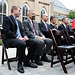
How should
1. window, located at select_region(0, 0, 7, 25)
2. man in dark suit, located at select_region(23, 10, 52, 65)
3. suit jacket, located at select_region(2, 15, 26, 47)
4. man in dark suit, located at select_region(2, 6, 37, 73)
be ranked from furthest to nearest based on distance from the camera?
window, located at select_region(0, 0, 7, 25)
man in dark suit, located at select_region(23, 10, 52, 65)
suit jacket, located at select_region(2, 15, 26, 47)
man in dark suit, located at select_region(2, 6, 37, 73)

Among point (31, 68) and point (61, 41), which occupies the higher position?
point (61, 41)

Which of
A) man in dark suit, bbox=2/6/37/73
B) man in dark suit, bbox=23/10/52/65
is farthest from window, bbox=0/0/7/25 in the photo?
man in dark suit, bbox=2/6/37/73

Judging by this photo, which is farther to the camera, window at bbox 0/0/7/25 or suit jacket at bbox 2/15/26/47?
window at bbox 0/0/7/25

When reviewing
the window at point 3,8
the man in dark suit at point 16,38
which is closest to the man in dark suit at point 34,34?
the man in dark suit at point 16,38

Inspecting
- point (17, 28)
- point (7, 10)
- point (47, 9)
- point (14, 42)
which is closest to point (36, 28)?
point (17, 28)

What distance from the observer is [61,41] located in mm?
5996

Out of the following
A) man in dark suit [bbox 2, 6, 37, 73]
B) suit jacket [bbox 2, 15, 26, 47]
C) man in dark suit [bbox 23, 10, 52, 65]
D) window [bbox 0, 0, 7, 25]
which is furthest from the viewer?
window [bbox 0, 0, 7, 25]

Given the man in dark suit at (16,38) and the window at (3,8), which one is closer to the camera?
the man in dark suit at (16,38)

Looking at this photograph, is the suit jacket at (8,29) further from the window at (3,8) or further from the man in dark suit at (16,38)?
the window at (3,8)

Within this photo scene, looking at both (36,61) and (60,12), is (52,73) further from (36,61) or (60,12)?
(60,12)

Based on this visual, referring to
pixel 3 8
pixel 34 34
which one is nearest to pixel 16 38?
pixel 34 34

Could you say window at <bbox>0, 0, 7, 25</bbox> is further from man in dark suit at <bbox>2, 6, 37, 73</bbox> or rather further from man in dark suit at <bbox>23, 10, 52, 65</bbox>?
man in dark suit at <bbox>2, 6, 37, 73</bbox>

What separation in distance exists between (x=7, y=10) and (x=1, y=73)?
11.6 meters

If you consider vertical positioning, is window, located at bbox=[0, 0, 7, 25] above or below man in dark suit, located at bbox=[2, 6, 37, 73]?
above
